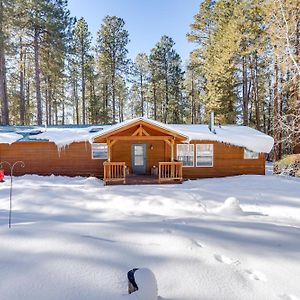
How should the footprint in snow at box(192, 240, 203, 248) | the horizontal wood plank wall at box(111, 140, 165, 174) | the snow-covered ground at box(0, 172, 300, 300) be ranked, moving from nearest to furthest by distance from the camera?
the snow-covered ground at box(0, 172, 300, 300), the footprint in snow at box(192, 240, 203, 248), the horizontal wood plank wall at box(111, 140, 165, 174)

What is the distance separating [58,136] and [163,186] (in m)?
6.60

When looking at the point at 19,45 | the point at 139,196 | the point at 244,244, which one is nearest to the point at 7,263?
the point at 244,244

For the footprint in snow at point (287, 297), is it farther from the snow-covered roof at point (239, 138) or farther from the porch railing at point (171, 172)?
the snow-covered roof at point (239, 138)

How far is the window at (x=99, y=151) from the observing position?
13.8 meters

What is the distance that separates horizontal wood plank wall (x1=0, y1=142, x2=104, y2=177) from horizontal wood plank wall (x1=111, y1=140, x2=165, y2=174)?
1068mm

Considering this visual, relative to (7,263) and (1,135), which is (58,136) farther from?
(7,263)

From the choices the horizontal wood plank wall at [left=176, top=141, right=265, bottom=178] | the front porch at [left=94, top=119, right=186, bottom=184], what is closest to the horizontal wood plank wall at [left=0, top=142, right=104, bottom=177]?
the front porch at [left=94, top=119, right=186, bottom=184]

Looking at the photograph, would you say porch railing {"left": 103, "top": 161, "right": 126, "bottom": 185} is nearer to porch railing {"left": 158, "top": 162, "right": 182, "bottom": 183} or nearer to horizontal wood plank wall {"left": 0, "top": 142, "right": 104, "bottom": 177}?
porch railing {"left": 158, "top": 162, "right": 182, "bottom": 183}

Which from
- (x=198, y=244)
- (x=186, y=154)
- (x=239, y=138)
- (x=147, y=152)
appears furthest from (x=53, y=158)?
(x=198, y=244)

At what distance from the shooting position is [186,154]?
46.0 feet

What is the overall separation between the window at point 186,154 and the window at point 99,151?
3.93m

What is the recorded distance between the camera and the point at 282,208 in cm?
758

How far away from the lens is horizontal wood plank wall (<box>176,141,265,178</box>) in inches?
547

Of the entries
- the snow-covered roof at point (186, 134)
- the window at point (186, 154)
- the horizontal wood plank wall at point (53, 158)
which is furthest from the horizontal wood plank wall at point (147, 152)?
the snow-covered roof at point (186, 134)
